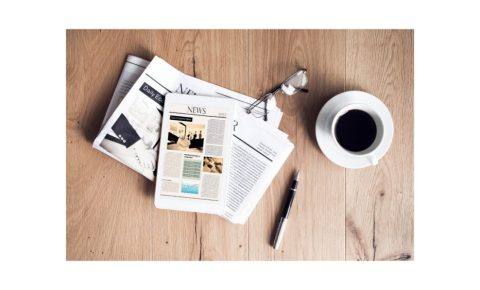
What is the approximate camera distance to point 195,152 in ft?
2.38

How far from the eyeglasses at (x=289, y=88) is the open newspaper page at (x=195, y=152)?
2.3 inches

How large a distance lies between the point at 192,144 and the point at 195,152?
2 cm

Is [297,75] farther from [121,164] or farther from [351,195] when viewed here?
[121,164]

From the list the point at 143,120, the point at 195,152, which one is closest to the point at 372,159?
the point at 195,152

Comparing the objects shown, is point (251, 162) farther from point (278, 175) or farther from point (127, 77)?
point (127, 77)

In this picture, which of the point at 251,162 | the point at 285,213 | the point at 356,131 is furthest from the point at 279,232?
the point at 356,131

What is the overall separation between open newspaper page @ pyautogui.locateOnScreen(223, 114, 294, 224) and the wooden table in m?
0.02

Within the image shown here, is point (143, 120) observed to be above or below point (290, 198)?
above

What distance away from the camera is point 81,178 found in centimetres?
76

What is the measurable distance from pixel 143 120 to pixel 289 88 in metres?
0.31

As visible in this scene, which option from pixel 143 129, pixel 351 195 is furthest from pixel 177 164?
pixel 351 195

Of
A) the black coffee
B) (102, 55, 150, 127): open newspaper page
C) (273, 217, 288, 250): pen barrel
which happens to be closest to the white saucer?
the black coffee

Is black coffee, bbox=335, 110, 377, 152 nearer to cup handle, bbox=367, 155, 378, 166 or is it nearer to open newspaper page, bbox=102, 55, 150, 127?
cup handle, bbox=367, 155, 378, 166

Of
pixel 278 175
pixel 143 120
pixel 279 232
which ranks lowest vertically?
pixel 279 232
